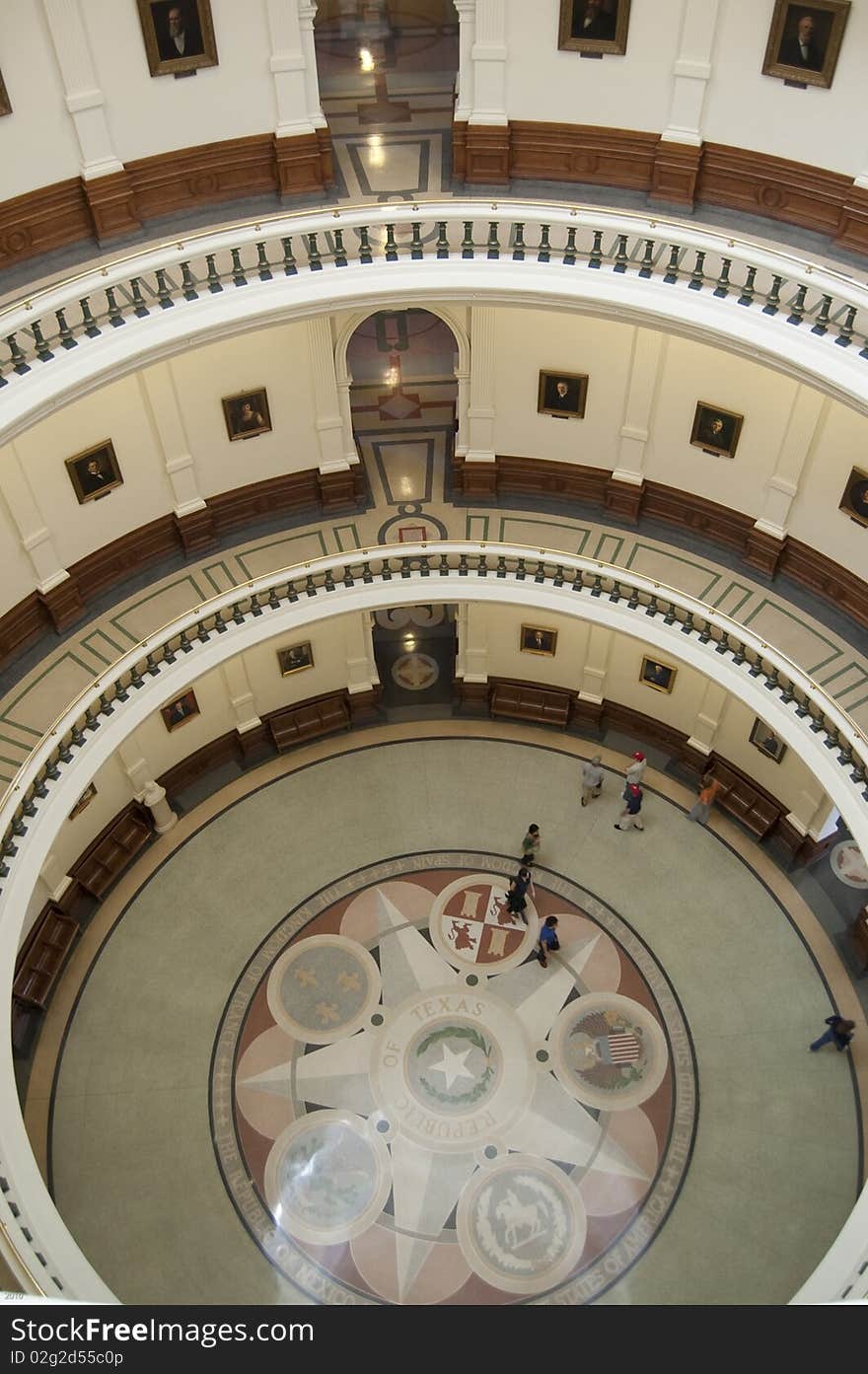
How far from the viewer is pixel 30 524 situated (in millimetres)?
→ 13117

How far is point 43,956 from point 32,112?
10.0 m

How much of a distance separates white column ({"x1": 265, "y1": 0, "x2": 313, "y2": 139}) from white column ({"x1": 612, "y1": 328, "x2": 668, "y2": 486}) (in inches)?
190

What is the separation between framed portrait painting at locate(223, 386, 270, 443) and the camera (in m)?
14.4

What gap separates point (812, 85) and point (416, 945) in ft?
37.1

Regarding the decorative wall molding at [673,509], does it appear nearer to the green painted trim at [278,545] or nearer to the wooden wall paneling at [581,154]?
the green painted trim at [278,545]

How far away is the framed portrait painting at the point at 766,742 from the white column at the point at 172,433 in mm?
8317

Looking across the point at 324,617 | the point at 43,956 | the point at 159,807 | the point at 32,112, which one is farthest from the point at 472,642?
the point at 32,112

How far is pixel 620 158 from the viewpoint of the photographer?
43.0ft

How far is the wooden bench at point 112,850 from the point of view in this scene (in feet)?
49.5

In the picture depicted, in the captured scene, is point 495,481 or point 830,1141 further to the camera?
point 495,481

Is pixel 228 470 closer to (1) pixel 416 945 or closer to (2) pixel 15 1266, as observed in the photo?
(1) pixel 416 945

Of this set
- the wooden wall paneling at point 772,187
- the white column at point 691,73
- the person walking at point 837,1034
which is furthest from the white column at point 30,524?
the person walking at point 837,1034

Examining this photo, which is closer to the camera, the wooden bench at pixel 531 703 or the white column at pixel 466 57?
the white column at pixel 466 57

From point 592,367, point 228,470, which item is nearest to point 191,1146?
point 228,470
